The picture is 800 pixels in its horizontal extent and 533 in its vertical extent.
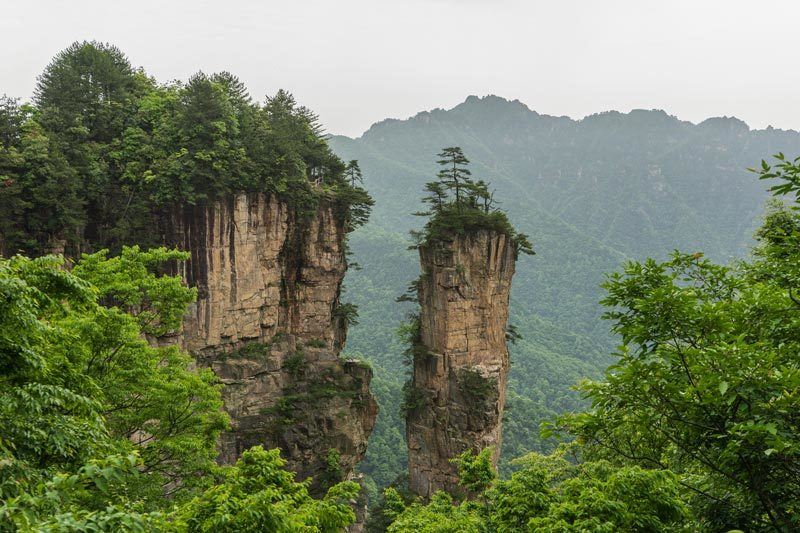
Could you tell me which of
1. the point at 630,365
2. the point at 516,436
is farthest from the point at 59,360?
the point at 516,436

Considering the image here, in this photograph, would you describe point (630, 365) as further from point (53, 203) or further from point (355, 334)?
point (355, 334)

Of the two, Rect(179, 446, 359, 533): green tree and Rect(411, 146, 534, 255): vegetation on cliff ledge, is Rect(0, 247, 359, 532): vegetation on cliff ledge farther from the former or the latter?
Rect(411, 146, 534, 255): vegetation on cliff ledge

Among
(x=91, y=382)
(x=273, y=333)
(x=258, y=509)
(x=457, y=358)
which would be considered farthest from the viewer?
(x=457, y=358)

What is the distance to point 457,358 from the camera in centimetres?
3102

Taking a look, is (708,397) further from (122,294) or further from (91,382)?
(122,294)

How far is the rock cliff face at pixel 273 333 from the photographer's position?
26141 mm

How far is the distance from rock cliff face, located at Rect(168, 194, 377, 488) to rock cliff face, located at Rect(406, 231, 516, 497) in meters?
3.79

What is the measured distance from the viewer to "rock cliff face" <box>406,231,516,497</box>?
30.3 meters

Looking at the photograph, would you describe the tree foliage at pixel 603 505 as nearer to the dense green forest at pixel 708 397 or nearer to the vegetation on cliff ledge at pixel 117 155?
the dense green forest at pixel 708 397

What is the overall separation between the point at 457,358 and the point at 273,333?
10945 mm

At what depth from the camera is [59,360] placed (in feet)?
30.5

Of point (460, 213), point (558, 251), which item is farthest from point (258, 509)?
point (558, 251)

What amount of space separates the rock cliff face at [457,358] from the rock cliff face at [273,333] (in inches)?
149

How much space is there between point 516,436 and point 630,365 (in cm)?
5167
